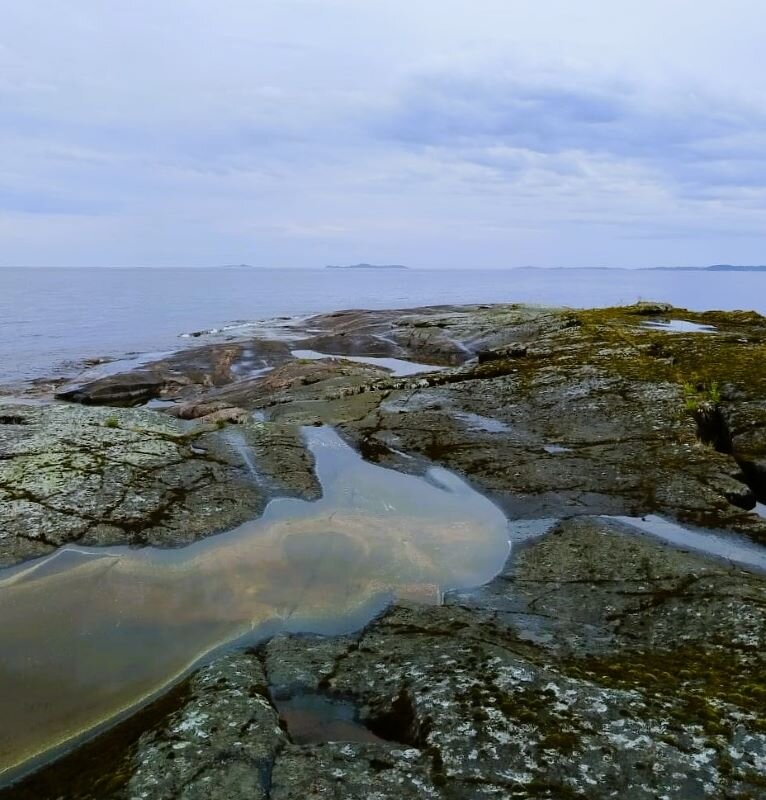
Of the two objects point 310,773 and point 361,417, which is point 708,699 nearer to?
point 310,773

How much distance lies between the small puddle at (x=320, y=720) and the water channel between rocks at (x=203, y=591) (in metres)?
1.53

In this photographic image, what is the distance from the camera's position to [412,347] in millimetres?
37656

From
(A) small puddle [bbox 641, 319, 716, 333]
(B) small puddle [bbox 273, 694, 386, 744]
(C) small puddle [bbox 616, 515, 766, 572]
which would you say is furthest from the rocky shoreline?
(A) small puddle [bbox 641, 319, 716, 333]

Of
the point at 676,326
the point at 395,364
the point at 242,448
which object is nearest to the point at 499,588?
the point at 242,448

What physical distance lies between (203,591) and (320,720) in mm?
3492

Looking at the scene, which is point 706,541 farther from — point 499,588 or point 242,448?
point 242,448

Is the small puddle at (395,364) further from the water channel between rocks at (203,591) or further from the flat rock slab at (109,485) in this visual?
the water channel between rocks at (203,591)

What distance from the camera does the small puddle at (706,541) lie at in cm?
895

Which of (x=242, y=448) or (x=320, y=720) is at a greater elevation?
(x=242, y=448)

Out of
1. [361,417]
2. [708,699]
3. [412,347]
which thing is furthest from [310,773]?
[412,347]

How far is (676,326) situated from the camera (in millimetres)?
24875

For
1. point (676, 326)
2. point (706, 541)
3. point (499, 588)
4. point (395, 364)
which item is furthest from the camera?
point (395, 364)

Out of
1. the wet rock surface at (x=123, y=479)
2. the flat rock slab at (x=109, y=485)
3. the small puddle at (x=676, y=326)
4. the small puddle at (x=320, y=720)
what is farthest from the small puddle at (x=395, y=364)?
the small puddle at (x=320, y=720)

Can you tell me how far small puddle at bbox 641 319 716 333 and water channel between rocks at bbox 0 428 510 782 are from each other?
Result: 51.2ft
